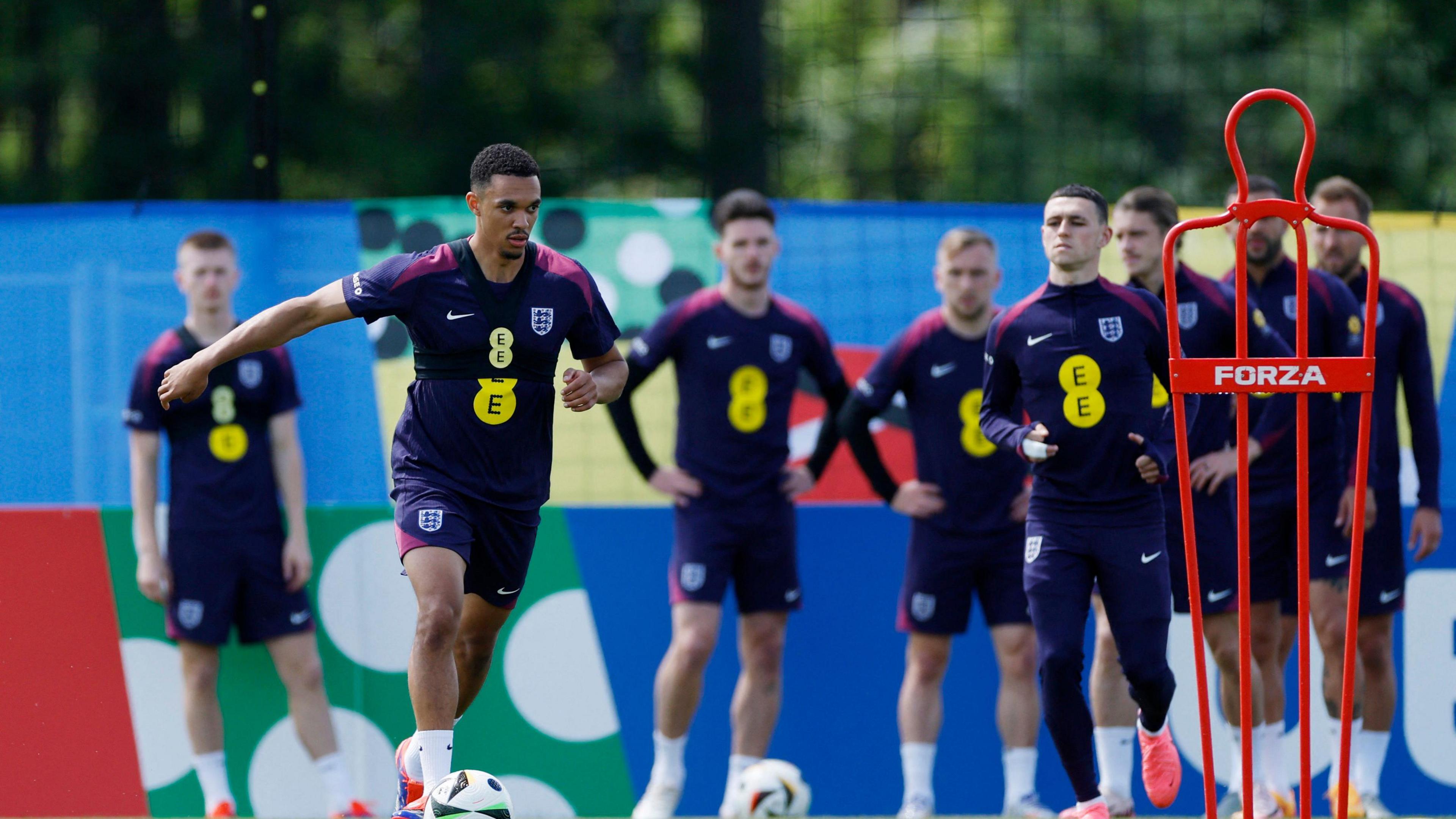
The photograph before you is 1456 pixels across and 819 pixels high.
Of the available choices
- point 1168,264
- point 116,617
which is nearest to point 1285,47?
point 1168,264

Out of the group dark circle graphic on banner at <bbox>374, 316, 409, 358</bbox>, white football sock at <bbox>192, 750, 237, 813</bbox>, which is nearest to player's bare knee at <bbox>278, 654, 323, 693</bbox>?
white football sock at <bbox>192, 750, 237, 813</bbox>

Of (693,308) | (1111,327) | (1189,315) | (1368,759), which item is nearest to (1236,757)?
(1368,759)

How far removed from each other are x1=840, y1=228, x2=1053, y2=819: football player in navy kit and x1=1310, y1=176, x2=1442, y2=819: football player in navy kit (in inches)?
56.7

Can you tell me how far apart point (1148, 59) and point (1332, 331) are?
4955 millimetres

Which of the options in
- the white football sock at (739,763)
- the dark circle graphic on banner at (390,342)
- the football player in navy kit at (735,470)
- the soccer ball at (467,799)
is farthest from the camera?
the dark circle graphic on banner at (390,342)

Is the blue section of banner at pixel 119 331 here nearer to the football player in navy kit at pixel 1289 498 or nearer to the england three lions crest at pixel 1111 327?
the england three lions crest at pixel 1111 327

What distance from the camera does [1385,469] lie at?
6824mm

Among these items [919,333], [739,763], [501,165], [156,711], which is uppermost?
[501,165]

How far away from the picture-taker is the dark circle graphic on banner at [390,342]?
24.1ft

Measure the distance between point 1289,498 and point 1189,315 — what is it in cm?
98

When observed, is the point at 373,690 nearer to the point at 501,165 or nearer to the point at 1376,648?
the point at 501,165

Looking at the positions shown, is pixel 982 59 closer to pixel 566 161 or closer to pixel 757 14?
pixel 757 14

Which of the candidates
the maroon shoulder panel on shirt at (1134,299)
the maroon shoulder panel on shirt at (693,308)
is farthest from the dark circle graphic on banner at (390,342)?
the maroon shoulder panel on shirt at (1134,299)

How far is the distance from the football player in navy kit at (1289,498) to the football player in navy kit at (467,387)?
299 centimetres
